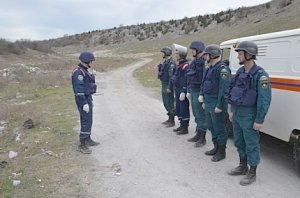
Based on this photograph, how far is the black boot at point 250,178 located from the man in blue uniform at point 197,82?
1.95 m

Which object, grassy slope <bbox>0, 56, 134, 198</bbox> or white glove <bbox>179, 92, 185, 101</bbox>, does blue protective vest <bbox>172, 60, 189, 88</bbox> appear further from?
grassy slope <bbox>0, 56, 134, 198</bbox>

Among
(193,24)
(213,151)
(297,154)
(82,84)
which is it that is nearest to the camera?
(297,154)

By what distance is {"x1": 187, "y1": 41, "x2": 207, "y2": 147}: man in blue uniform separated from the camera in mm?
7402

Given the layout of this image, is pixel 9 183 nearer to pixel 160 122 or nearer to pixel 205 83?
pixel 205 83

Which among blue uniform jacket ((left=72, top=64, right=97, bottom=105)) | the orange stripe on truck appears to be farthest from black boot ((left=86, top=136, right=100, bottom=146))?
the orange stripe on truck

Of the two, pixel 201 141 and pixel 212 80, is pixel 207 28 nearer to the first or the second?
pixel 201 141

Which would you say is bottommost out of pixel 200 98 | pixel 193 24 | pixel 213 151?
pixel 213 151

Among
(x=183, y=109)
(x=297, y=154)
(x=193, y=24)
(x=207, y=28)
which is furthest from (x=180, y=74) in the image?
(x=193, y=24)

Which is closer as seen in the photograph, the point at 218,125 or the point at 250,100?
the point at 250,100

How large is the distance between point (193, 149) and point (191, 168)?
1.10 meters

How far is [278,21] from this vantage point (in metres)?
29.3

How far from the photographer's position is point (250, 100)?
5.52 meters

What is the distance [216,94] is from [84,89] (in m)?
2.53

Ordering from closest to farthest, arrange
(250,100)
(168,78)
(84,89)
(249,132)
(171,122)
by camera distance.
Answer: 1. (250,100)
2. (249,132)
3. (84,89)
4. (168,78)
5. (171,122)
